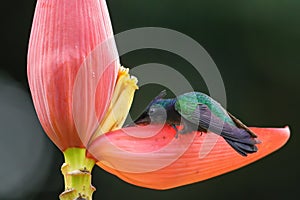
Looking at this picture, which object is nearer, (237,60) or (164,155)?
(164,155)

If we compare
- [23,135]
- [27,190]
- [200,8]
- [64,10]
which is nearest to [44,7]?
[64,10]

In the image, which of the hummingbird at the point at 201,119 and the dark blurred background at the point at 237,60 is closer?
the hummingbird at the point at 201,119

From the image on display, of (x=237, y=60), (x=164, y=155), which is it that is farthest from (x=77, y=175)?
(x=237, y=60)

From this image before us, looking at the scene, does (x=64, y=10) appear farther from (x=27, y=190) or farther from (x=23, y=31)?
(x=27, y=190)

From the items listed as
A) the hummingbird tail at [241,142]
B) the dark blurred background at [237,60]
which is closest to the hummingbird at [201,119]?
the hummingbird tail at [241,142]

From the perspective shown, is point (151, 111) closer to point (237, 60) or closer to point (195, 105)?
point (195, 105)

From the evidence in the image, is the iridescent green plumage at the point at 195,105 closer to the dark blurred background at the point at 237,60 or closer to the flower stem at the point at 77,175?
the flower stem at the point at 77,175

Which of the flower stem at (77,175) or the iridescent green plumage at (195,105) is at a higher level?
the iridescent green plumage at (195,105)
